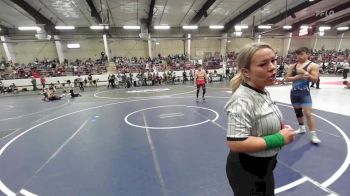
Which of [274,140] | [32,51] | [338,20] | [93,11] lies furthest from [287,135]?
[338,20]

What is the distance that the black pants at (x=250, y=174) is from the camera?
1545 mm

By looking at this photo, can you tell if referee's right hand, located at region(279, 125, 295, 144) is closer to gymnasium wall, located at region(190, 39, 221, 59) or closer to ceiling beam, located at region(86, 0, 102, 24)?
ceiling beam, located at region(86, 0, 102, 24)

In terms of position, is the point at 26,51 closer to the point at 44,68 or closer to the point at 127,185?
the point at 44,68

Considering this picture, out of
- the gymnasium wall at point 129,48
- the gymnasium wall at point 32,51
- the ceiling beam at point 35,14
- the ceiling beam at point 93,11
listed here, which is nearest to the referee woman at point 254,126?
the ceiling beam at point 93,11

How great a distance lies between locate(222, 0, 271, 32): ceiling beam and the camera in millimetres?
21678

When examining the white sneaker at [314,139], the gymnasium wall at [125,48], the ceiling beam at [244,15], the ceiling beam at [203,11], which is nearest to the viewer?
the white sneaker at [314,139]

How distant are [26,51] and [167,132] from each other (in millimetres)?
28420

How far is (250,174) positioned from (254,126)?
1.21ft

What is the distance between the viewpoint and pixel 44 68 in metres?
23.7

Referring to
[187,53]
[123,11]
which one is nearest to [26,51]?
[123,11]

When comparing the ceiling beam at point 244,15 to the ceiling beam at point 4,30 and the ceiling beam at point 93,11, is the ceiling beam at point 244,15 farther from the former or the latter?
the ceiling beam at point 4,30

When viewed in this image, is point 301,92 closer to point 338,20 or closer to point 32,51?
point 32,51

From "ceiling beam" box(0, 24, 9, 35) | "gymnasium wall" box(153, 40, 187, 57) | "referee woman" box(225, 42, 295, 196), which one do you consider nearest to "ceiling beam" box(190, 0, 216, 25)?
"gymnasium wall" box(153, 40, 187, 57)

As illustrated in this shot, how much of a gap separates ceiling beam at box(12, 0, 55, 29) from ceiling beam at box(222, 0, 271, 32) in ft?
68.2
